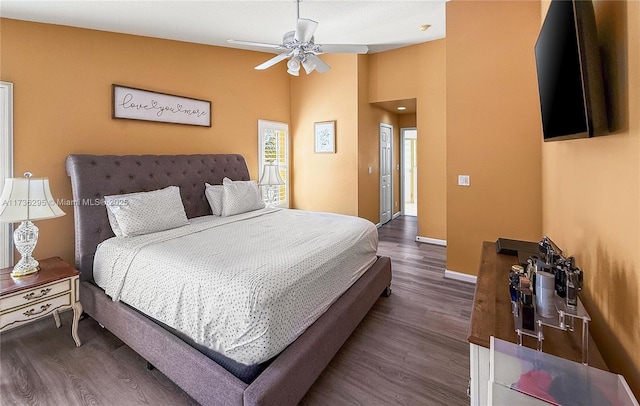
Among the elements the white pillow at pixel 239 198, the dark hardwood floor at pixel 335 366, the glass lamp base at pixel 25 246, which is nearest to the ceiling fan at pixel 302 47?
the white pillow at pixel 239 198

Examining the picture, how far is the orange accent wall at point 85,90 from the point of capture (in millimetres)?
2432

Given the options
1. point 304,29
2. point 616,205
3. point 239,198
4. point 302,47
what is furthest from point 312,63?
point 616,205

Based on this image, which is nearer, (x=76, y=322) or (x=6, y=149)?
(x=76, y=322)

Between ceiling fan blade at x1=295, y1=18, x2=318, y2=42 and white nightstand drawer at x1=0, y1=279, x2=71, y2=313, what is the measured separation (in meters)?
2.63

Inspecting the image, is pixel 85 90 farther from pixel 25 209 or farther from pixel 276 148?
pixel 276 148

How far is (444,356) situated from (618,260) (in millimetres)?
1322

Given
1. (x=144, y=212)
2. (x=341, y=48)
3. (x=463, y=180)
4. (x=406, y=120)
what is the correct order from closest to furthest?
(x=144, y=212) < (x=341, y=48) < (x=463, y=180) < (x=406, y=120)

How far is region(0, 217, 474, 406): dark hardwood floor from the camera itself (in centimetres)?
172

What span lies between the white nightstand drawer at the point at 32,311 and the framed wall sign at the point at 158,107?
183 cm

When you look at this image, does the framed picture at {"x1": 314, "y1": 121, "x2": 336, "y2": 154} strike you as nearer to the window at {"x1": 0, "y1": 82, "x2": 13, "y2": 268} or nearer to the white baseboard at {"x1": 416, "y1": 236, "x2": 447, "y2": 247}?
the white baseboard at {"x1": 416, "y1": 236, "x2": 447, "y2": 247}

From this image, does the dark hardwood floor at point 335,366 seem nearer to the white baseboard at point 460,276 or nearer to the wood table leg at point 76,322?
the wood table leg at point 76,322

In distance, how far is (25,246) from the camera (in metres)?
2.14

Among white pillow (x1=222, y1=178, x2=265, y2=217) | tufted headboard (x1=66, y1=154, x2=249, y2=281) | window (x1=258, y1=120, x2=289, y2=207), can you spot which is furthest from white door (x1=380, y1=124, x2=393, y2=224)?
tufted headboard (x1=66, y1=154, x2=249, y2=281)

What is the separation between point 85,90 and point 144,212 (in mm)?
1372
